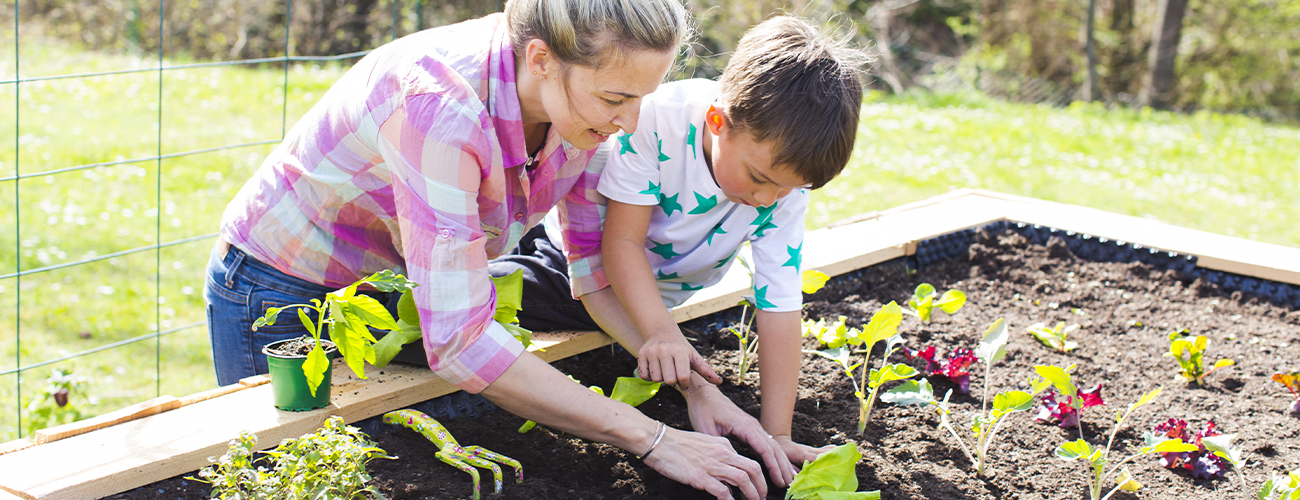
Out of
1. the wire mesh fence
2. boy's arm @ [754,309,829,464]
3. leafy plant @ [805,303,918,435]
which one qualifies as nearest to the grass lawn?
the wire mesh fence

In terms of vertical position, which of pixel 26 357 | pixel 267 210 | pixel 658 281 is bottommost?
pixel 26 357

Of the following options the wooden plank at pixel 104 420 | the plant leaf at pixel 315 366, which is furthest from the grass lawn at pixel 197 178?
the plant leaf at pixel 315 366

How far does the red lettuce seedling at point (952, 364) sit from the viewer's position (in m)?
2.18

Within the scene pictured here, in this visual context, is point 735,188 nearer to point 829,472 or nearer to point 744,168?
point 744,168

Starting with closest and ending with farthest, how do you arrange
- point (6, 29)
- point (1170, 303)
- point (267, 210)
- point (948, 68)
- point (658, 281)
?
point (267, 210) → point (658, 281) → point (1170, 303) → point (6, 29) → point (948, 68)

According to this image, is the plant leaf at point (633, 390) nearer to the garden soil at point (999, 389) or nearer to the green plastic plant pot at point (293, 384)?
the garden soil at point (999, 389)

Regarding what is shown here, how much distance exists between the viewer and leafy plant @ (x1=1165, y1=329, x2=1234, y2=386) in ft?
7.43

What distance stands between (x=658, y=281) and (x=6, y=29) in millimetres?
7776

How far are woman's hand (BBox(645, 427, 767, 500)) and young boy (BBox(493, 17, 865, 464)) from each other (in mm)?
224

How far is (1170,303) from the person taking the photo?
2822 mm

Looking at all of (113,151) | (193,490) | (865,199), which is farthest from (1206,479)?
(113,151)

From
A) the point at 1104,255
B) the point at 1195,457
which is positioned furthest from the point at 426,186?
the point at 1104,255

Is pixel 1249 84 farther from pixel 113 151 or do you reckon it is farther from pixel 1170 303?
pixel 113 151

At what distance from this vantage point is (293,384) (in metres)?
1.60
